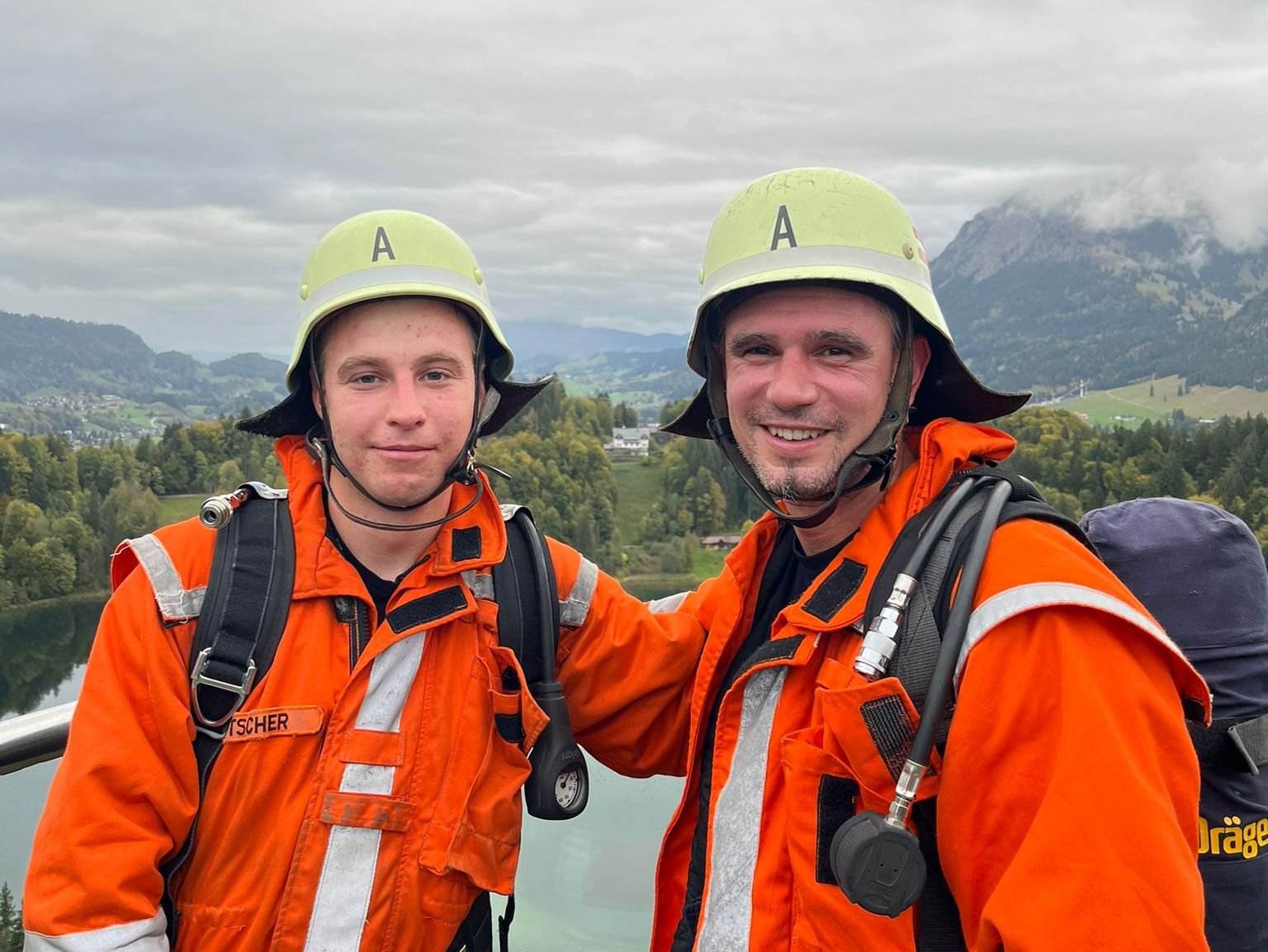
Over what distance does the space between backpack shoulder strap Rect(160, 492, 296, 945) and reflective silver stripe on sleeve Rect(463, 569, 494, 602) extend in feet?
1.81

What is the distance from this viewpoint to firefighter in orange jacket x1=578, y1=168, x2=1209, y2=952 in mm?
1880

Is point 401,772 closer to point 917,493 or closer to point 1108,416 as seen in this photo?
point 917,493

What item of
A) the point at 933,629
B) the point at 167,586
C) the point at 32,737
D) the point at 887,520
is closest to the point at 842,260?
the point at 887,520

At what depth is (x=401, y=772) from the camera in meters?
2.72

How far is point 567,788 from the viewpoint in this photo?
3.03m

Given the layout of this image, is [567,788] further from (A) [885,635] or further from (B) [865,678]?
(A) [885,635]

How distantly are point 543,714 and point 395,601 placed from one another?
0.60 meters

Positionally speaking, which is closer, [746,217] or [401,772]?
[401,772]

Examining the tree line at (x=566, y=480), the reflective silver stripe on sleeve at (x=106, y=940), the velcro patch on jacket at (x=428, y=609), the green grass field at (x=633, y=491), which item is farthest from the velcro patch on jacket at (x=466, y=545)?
the green grass field at (x=633, y=491)

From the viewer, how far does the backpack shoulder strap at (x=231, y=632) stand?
262cm

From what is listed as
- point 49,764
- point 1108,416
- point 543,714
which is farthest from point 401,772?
point 1108,416

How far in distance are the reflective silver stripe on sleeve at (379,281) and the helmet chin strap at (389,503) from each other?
161mm

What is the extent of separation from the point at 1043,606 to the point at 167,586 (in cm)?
240

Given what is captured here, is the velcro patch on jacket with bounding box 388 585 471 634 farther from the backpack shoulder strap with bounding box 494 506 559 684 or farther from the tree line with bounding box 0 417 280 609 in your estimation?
the tree line with bounding box 0 417 280 609
